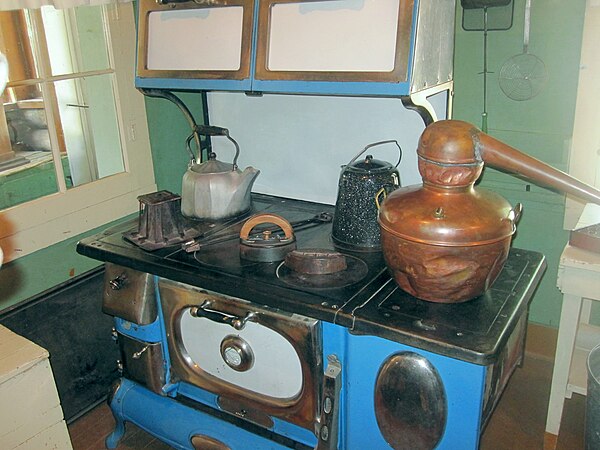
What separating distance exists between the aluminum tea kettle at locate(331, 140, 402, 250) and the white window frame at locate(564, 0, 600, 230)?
0.68 meters

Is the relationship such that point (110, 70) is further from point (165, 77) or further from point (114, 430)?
point (114, 430)

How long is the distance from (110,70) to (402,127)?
102cm

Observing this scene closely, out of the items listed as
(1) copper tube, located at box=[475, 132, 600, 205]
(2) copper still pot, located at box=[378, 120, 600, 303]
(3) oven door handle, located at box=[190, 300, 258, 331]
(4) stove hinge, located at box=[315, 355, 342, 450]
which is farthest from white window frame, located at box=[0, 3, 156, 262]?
(1) copper tube, located at box=[475, 132, 600, 205]

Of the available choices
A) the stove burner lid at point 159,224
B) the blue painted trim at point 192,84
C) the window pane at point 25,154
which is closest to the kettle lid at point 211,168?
the stove burner lid at point 159,224

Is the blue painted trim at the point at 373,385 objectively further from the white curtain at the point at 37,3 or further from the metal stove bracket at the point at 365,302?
the white curtain at the point at 37,3

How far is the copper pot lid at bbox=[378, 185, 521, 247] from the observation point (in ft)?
3.89

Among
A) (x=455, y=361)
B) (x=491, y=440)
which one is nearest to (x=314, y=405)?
(x=455, y=361)

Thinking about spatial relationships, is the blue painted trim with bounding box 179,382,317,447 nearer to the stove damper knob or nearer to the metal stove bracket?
the stove damper knob

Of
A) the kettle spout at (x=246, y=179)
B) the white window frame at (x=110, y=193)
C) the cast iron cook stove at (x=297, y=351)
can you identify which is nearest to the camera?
the cast iron cook stove at (x=297, y=351)

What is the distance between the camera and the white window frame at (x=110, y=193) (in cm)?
174

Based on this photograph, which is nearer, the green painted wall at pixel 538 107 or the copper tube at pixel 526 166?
the copper tube at pixel 526 166

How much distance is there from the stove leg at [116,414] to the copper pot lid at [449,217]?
1.11 meters

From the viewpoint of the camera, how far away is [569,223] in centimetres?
A: 192

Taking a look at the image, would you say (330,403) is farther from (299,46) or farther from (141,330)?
(299,46)
